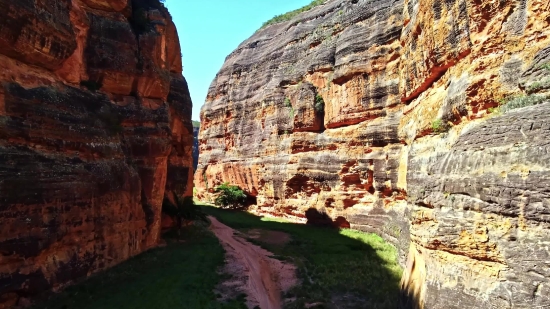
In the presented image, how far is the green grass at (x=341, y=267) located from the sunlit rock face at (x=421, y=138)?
1.44 metres

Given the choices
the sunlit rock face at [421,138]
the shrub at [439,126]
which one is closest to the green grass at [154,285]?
the sunlit rock face at [421,138]

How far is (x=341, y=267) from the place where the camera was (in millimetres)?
16781

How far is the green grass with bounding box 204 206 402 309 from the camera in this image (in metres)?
13.1

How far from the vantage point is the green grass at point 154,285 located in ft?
37.3

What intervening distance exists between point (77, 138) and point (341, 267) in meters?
13.4

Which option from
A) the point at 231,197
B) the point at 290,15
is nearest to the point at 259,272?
the point at 231,197

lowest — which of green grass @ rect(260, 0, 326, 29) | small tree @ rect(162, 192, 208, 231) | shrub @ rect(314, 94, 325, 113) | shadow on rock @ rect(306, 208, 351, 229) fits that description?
shadow on rock @ rect(306, 208, 351, 229)

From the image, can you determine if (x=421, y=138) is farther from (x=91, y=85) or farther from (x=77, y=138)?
(x=91, y=85)

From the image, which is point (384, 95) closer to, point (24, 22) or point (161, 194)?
point (161, 194)

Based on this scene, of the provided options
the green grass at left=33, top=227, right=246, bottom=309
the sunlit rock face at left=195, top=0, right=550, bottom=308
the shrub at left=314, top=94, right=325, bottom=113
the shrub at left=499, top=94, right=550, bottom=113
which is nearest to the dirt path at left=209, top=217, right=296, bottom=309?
the green grass at left=33, top=227, right=246, bottom=309

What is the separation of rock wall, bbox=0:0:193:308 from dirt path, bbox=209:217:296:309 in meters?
4.95

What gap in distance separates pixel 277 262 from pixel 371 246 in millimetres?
6432

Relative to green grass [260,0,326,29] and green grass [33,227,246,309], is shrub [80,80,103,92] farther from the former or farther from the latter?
green grass [260,0,326,29]

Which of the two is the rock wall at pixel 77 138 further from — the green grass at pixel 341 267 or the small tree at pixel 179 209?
the green grass at pixel 341 267
